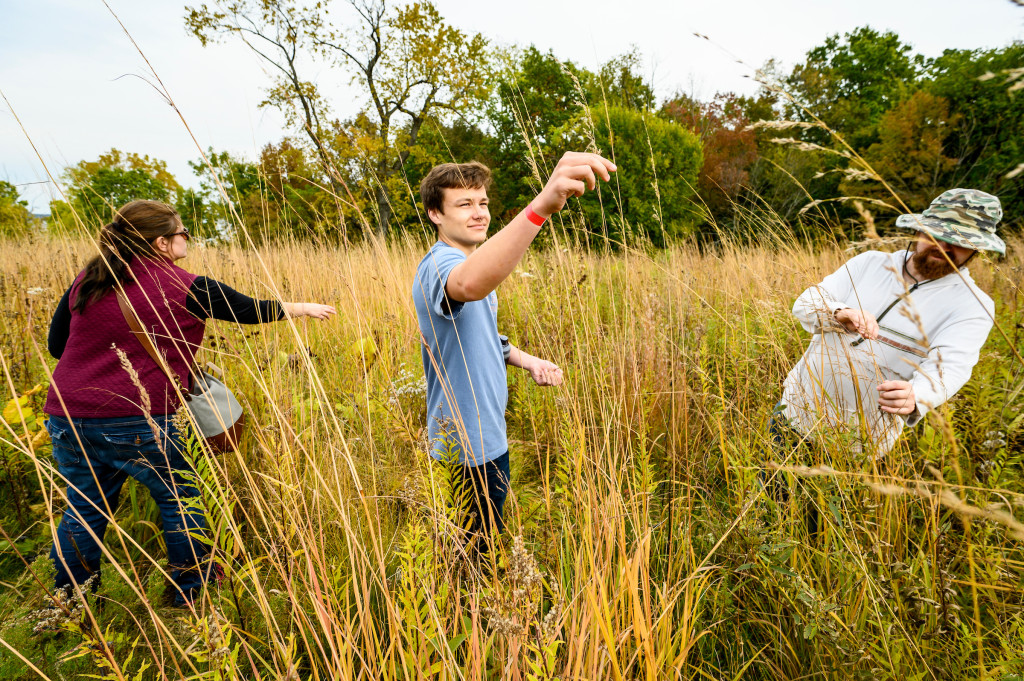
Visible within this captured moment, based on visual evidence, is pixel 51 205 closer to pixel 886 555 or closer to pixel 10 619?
pixel 10 619

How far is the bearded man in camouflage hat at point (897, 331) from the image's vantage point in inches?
58.7

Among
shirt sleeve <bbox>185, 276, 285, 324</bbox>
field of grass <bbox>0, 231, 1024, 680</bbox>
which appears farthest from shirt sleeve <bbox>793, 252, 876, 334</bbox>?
shirt sleeve <bbox>185, 276, 285, 324</bbox>

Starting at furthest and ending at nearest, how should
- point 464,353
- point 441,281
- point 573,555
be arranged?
point 464,353 < point 573,555 < point 441,281

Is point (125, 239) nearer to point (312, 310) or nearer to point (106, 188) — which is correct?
point (312, 310)

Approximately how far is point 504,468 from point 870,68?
31330 millimetres

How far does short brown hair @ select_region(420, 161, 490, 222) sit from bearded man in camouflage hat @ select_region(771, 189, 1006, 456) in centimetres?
130

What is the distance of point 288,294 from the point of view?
3.51 metres

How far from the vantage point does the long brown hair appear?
174cm

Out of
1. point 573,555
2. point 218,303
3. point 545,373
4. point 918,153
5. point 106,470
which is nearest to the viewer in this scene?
point 573,555

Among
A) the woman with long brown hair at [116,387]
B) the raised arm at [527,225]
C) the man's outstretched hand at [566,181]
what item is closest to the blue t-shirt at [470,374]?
the raised arm at [527,225]

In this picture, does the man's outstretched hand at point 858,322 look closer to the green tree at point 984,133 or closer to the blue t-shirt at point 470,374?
the blue t-shirt at point 470,374

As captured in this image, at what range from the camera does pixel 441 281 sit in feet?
3.83

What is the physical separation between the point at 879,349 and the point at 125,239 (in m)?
3.16

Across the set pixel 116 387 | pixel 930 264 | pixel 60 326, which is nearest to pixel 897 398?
pixel 930 264
